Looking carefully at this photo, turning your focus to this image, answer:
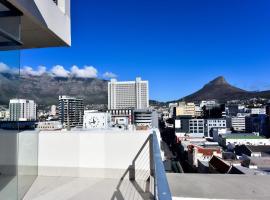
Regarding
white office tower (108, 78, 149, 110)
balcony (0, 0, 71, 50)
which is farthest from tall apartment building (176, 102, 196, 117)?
balcony (0, 0, 71, 50)

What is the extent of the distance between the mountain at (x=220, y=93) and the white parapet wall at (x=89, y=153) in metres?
78.4

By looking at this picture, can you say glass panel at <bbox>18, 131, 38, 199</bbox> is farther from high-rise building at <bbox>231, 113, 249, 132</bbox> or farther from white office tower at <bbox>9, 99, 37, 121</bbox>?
high-rise building at <bbox>231, 113, 249, 132</bbox>

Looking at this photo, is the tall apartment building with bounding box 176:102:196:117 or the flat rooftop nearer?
the flat rooftop

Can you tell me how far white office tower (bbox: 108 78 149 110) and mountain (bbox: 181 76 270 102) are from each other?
116ft

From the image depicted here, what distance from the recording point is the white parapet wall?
2.76m

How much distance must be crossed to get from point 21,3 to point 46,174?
1788 mm

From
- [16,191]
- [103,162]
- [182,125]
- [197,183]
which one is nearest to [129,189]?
[103,162]

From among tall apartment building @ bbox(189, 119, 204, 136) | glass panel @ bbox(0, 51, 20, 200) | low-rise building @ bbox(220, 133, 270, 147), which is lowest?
low-rise building @ bbox(220, 133, 270, 147)

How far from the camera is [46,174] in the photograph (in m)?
2.83

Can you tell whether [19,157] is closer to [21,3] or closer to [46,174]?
[46,174]

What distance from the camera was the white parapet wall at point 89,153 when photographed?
2.76m

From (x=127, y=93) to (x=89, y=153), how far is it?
53695 millimetres

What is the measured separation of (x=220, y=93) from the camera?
86438 millimetres

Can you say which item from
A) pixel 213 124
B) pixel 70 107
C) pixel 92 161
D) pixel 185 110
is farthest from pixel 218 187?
pixel 185 110
